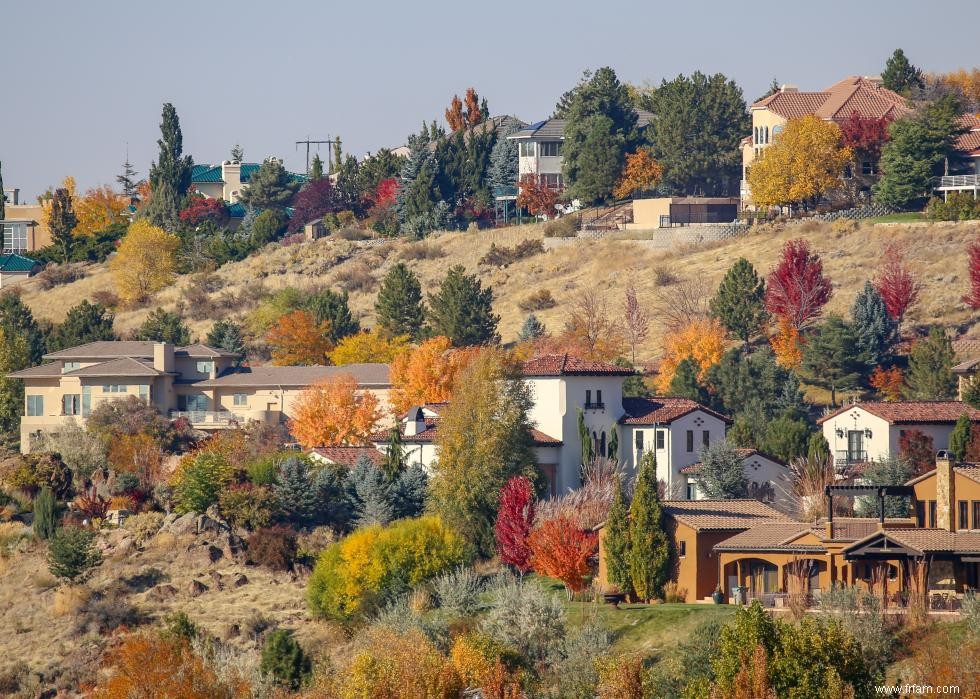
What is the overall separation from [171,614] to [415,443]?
1466 cm

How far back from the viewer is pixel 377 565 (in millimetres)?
76062

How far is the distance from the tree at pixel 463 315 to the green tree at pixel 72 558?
98.6 feet

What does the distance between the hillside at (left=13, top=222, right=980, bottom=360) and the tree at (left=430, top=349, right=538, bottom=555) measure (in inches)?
969

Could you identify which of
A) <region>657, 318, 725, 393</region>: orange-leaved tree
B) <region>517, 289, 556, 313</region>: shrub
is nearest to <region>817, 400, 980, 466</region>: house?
<region>657, 318, 725, 393</region>: orange-leaved tree

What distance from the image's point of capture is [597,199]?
13850 cm

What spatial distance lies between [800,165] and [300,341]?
33675 millimetres

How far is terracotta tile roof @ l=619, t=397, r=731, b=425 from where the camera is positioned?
86.9 meters

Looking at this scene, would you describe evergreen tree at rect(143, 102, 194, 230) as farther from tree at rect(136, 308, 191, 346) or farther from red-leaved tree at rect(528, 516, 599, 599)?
red-leaved tree at rect(528, 516, 599, 599)

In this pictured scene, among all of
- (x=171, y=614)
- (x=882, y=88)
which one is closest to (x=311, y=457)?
(x=171, y=614)

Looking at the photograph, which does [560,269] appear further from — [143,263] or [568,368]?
[568,368]

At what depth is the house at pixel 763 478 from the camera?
8288 centimetres

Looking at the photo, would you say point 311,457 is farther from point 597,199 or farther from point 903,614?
point 597,199

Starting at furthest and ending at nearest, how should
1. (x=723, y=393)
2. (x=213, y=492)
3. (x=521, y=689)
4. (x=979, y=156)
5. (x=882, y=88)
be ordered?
(x=882, y=88), (x=979, y=156), (x=723, y=393), (x=213, y=492), (x=521, y=689)

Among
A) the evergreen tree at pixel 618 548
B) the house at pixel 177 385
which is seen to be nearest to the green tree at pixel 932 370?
the house at pixel 177 385
